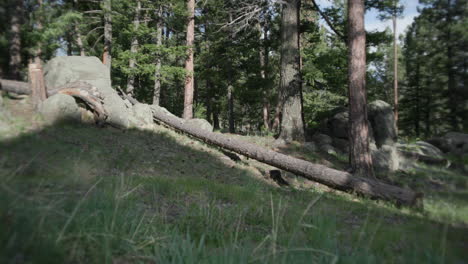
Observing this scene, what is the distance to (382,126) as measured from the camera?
15367mm

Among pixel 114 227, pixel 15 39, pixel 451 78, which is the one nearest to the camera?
pixel 15 39

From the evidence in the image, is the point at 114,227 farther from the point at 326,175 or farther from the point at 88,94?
the point at 88,94

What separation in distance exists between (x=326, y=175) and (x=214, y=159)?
365cm

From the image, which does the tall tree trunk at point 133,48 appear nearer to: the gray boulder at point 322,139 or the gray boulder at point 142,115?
the gray boulder at point 142,115

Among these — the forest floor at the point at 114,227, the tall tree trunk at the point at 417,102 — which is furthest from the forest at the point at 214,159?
the tall tree trunk at the point at 417,102

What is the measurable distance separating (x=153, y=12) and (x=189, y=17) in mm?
4335

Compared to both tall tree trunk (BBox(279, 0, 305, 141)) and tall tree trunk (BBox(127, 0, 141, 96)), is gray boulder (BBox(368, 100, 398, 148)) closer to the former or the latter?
tall tree trunk (BBox(279, 0, 305, 141))

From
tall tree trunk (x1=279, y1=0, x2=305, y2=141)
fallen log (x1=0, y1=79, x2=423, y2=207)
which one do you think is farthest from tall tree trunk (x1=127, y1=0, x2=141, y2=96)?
tall tree trunk (x1=279, y1=0, x2=305, y2=141)

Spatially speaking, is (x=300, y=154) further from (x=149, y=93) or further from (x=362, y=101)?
(x=149, y=93)

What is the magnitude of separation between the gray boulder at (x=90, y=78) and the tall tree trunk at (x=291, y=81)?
6.51 meters

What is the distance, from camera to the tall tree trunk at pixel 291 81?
11680 millimetres

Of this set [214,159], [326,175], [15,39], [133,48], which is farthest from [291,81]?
[133,48]

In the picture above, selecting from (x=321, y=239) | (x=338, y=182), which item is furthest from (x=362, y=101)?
(x=321, y=239)

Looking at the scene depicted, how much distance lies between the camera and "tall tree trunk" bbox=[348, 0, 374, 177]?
25.7ft
